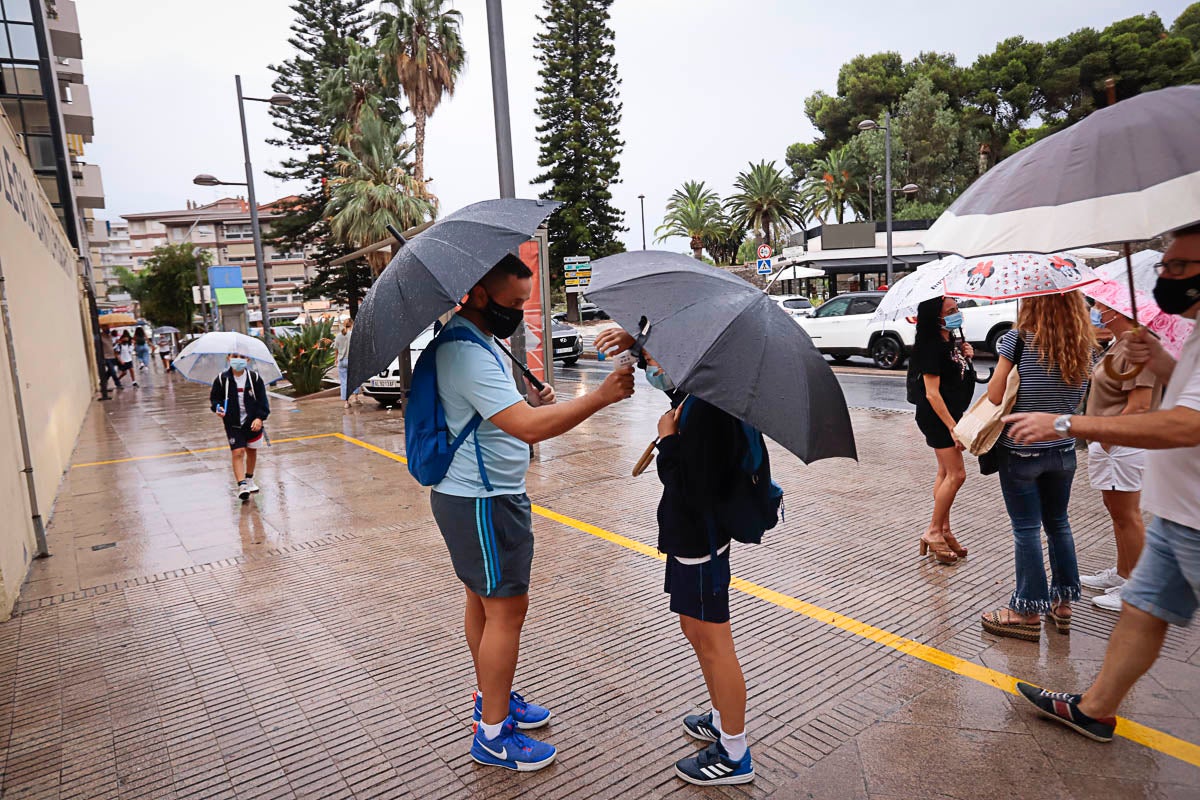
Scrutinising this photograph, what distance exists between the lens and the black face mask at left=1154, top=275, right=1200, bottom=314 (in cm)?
234

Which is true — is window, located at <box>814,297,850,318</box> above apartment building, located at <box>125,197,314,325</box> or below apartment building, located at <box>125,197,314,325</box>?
below

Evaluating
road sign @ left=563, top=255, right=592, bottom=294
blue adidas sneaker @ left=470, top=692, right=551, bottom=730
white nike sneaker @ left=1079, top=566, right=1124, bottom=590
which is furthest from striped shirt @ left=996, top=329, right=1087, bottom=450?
road sign @ left=563, top=255, right=592, bottom=294

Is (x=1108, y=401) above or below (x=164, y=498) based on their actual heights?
above

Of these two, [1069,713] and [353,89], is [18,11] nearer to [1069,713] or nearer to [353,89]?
[353,89]

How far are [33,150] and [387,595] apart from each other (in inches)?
929

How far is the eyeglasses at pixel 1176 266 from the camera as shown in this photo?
2.33 meters

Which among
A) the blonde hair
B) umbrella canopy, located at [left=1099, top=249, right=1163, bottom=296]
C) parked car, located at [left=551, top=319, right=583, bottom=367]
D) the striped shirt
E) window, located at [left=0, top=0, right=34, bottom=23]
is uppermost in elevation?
window, located at [left=0, top=0, right=34, bottom=23]

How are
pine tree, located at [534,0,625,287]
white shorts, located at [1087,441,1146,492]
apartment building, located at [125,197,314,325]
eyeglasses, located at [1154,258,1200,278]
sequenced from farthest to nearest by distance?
apartment building, located at [125,197,314,325], pine tree, located at [534,0,625,287], white shorts, located at [1087,441,1146,492], eyeglasses, located at [1154,258,1200,278]

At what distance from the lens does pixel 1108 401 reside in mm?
3332

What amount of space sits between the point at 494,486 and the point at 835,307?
16110mm

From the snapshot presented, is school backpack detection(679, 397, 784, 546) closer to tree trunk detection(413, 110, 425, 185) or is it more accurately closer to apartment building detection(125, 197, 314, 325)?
tree trunk detection(413, 110, 425, 185)

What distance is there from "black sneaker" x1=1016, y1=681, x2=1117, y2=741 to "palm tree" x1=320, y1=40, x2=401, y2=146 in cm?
3261

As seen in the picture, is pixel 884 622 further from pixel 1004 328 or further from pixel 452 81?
pixel 452 81

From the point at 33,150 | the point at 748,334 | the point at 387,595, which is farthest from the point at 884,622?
the point at 33,150
